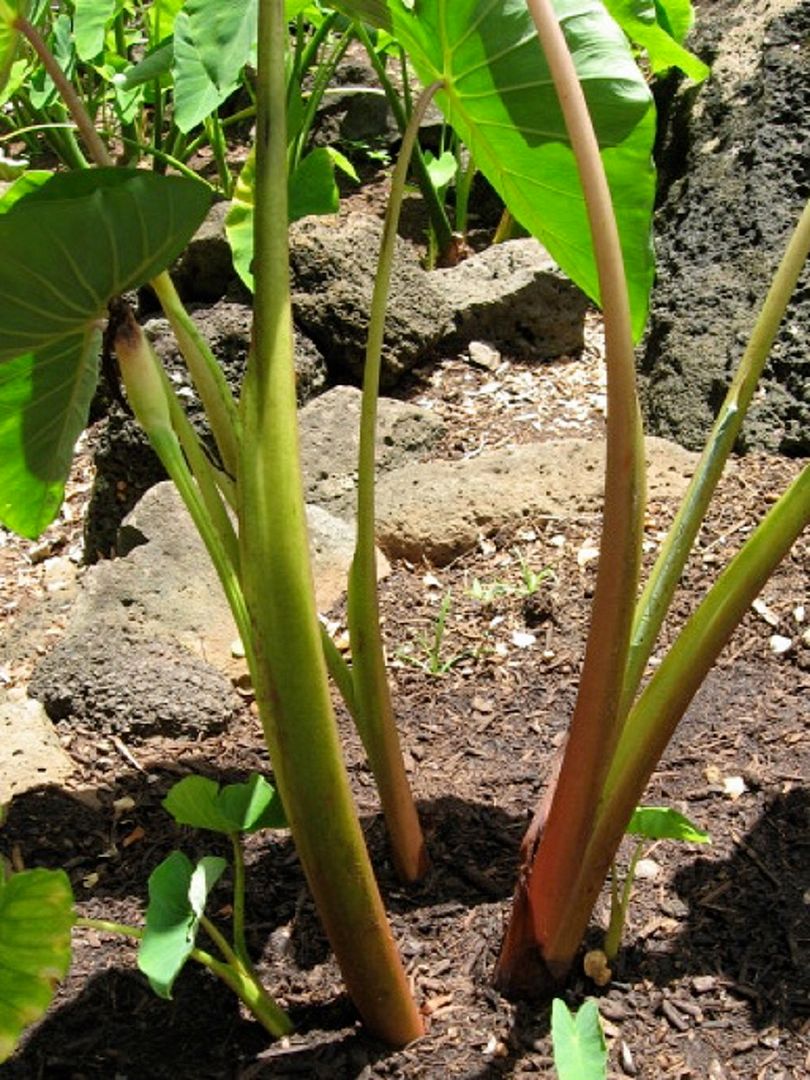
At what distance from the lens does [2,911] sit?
936 mm

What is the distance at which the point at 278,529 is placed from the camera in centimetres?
92

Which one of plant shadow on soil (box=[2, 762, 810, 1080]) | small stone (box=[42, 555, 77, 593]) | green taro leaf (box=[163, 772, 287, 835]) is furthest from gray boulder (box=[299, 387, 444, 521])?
green taro leaf (box=[163, 772, 287, 835])

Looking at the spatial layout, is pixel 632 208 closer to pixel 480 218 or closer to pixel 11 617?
pixel 11 617

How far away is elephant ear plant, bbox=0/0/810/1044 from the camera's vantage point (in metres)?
0.93

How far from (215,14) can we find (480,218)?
9.44 ft

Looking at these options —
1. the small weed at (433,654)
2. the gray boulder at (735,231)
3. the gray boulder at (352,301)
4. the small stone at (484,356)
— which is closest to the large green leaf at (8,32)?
the small weed at (433,654)

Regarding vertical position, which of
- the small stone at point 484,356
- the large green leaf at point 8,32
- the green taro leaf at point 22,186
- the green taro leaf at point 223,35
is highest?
the large green leaf at point 8,32

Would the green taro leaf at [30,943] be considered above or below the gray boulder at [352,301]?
above

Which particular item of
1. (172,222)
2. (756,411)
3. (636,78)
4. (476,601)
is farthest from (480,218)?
(172,222)

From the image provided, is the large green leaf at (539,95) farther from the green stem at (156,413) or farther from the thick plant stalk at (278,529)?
the green stem at (156,413)

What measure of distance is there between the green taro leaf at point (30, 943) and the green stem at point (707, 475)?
501mm

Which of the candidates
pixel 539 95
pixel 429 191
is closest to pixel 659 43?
pixel 539 95

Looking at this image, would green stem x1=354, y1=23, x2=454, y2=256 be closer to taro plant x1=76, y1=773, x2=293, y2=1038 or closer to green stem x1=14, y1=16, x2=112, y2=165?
green stem x1=14, y1=16, x2=112, y2=165

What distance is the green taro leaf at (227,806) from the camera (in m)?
1.17
